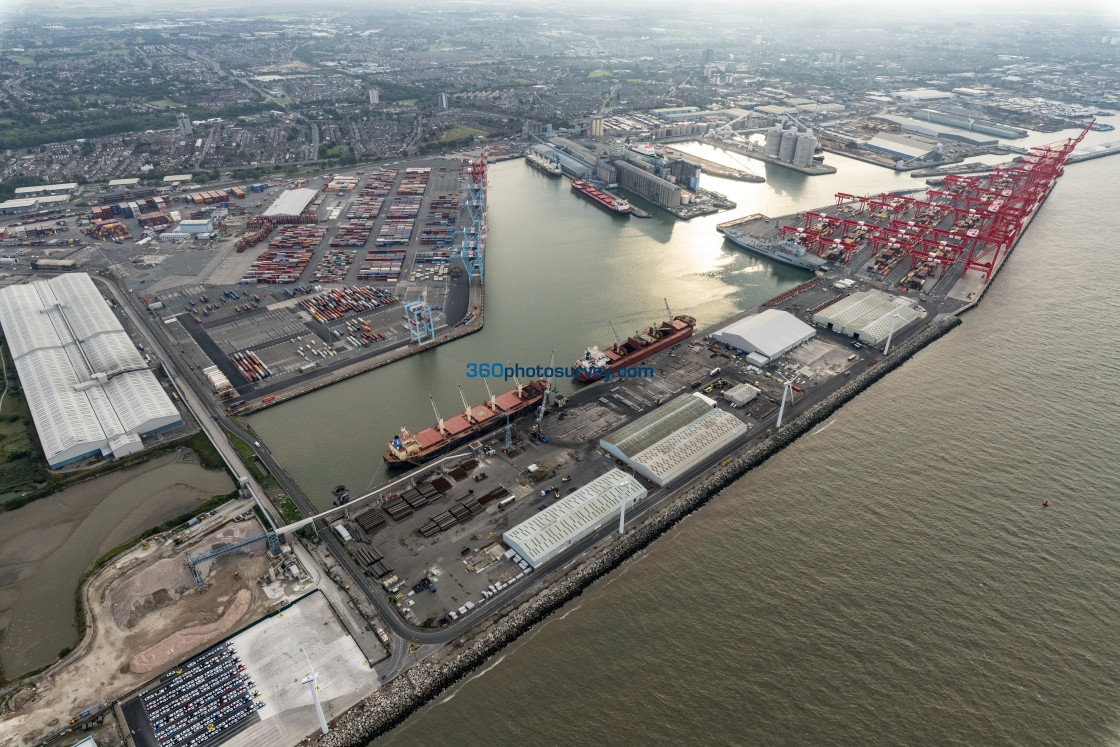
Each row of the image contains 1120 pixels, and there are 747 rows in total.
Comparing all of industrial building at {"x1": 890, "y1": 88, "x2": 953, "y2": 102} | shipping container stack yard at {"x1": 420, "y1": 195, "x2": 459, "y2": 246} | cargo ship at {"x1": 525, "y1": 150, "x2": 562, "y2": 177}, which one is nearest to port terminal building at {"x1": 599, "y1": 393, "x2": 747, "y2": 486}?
shipping container stack yard at {"x1": 420, "y1": 195, "x2": 459, "y2": 246}

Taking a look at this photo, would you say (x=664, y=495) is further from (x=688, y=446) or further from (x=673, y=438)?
(x=673, y=438)

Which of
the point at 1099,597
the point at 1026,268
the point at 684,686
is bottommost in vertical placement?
the point at 684,686

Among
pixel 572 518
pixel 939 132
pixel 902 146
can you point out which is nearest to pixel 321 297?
pixel 572 518

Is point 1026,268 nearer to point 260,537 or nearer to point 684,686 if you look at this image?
point 684,686

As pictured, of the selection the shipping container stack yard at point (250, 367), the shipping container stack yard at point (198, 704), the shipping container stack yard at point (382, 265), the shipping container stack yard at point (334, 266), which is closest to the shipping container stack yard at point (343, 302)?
the shipping container stack yard at point (382, 265)

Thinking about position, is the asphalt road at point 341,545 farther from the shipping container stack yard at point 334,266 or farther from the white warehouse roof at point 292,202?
the white warehouse roof at point 292,202

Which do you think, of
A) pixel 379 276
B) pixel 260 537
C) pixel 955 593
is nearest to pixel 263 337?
pixel 379 276
